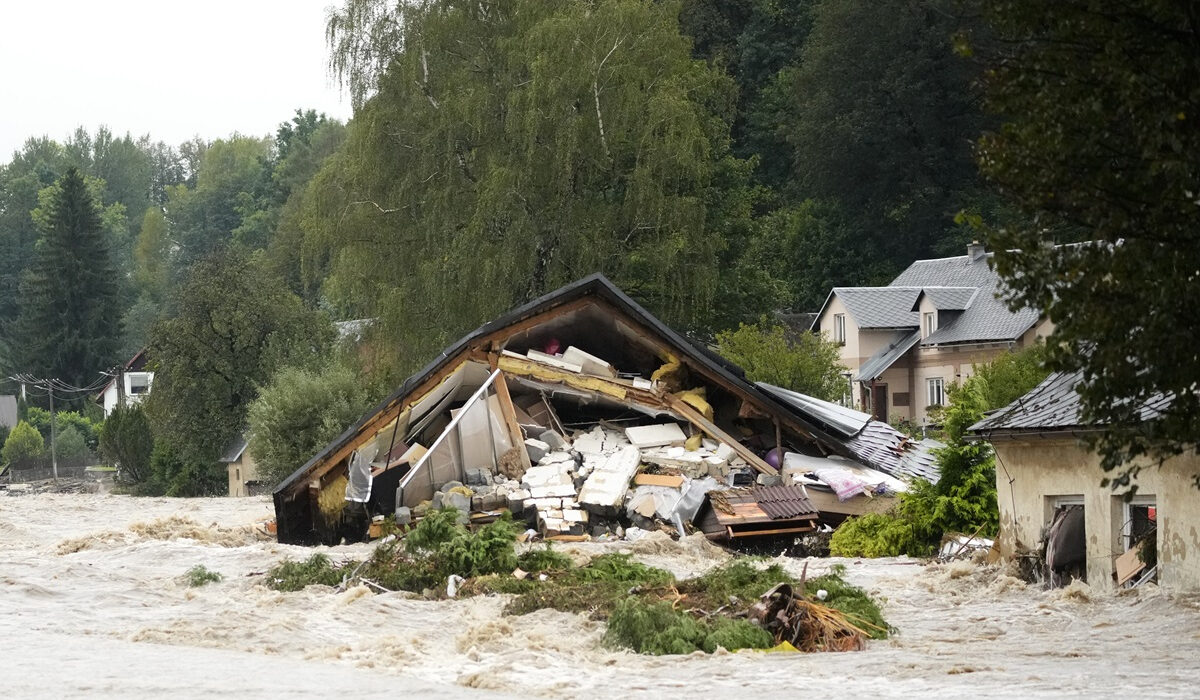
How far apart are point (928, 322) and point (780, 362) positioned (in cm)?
1640

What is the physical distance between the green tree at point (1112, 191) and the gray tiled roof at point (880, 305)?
158ft

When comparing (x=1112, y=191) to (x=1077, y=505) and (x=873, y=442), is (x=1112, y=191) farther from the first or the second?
(x=873, y=442)

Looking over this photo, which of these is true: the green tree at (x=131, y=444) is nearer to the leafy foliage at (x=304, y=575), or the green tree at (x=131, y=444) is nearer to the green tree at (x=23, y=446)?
the green tree at (x=23, y=446)

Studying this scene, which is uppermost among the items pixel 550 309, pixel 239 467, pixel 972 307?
pixel 972 307

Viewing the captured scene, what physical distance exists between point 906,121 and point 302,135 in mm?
78637

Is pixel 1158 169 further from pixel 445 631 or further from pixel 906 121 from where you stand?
pixel 906 121

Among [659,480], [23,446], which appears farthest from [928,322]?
[23,446]

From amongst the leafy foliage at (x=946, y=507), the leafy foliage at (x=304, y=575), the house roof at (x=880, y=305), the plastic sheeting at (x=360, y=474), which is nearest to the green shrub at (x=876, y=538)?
the leafy foliage at (x=946, y=507)

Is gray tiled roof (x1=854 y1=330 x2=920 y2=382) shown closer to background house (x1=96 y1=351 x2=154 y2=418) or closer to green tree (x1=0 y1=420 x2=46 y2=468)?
green tree (x1=0 y1=420 x2=46 y2=468)

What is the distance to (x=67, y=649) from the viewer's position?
1573 centimetres

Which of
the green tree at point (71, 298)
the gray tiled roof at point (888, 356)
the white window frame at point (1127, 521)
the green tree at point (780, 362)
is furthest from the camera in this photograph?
the green tree at point (71, 298)

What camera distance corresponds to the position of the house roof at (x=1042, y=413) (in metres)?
18.8

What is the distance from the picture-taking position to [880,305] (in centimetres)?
6100

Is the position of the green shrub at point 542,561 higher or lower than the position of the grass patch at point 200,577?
higher
